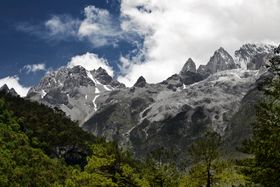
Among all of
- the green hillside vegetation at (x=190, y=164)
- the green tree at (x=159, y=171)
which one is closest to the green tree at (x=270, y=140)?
the green hillside vegetation at (x=190, y=164)

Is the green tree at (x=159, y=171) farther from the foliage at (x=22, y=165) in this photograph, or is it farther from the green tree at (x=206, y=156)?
the foliage at (x=22, y=165)

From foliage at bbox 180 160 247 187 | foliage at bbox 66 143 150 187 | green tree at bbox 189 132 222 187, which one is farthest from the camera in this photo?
green tree at bbox 189 132 222 187

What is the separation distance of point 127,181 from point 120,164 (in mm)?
2075

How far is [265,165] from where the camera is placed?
43781mm

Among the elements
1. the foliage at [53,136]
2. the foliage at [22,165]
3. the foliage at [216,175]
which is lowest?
the foliage at [216,175]

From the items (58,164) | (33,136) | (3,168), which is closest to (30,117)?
(33,136)

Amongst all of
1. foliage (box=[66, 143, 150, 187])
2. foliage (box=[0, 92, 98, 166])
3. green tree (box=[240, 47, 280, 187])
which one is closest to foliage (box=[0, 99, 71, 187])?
foliage (box=[0, 92, 98, 166])

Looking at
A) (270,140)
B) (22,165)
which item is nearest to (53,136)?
(22,165)

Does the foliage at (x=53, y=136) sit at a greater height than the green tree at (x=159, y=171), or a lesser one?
greater

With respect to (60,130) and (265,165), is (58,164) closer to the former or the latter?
(60,130)

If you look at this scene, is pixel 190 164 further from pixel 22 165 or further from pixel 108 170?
pixel 22 165

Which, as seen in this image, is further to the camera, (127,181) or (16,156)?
(16,156)

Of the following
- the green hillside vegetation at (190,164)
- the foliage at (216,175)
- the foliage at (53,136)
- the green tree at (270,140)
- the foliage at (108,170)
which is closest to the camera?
the green tree at (270,140)

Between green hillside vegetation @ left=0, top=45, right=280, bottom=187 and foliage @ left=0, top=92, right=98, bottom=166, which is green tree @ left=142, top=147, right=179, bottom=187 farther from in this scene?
foliage @ left=0, top=92, right=98, bottom=166
